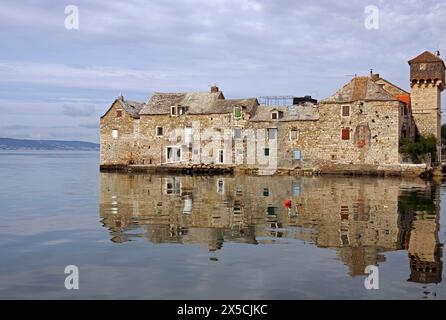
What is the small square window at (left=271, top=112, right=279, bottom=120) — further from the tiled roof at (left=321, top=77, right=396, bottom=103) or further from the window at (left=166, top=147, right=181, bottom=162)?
the window at (left=166, top=147, right=181, bottom=162)

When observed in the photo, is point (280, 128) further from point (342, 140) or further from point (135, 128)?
point (135, 128)

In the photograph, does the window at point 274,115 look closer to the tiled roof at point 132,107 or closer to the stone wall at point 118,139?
the stone wall at point 118,139

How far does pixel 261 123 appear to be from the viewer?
61875mm

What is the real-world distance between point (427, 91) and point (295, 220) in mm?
44032

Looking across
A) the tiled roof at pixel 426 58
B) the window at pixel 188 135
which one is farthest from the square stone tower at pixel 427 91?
the window at pixel 188 135

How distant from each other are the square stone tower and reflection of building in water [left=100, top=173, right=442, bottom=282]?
28967 mm

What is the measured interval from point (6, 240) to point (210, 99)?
49.0m

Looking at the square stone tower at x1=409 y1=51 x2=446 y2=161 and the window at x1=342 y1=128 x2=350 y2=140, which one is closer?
the window at x1=342 y1=128 x2=350 y2=140

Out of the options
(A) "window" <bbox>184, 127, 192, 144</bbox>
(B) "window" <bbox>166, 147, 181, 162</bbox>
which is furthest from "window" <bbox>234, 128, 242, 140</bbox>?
(B) "window" <bbox>166, 147, 181, 162</bbox>

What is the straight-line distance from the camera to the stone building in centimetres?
5597

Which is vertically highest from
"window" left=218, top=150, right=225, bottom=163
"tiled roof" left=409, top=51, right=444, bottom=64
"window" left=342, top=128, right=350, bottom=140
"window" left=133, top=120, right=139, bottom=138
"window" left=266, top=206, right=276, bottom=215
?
"tiled roof" left=409, top=51, right=444, bottom=64
